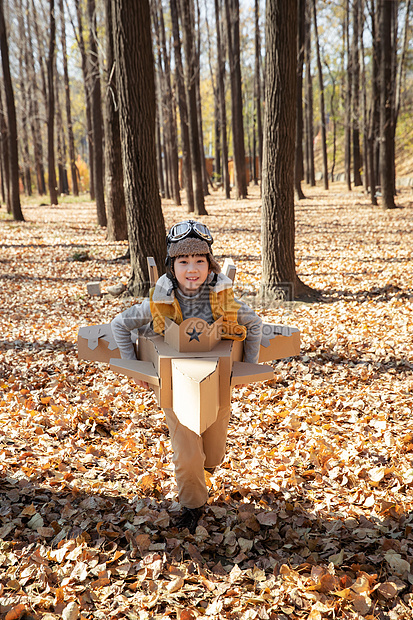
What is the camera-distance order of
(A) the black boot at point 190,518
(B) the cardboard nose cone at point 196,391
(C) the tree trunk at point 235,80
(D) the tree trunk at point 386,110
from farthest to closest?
(C) the tree trunk at point 235,80 → (D) the tree trunk at point 386,110 → (A) the black boot at point 190,518 → (B) the cardboard nose cone at point 196,391

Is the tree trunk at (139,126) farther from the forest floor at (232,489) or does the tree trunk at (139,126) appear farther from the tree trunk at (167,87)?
the tree trunk at (167,87)

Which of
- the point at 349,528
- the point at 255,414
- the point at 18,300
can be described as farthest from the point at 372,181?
the point at 349,528

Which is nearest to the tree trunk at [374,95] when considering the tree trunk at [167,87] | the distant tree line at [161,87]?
the distant tree line at [161,87]

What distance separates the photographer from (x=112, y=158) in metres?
12.0

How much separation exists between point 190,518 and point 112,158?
10638mm

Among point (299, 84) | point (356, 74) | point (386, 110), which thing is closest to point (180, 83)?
point (299, 84)

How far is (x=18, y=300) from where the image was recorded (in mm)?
8477

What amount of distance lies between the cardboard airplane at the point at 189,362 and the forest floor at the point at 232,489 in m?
1.02

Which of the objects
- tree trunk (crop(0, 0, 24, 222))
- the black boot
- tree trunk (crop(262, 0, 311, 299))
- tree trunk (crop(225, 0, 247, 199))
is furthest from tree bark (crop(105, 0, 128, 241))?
tree trunk (crop(225, 0, 247, 199))

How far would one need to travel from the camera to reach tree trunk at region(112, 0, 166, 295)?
702 cm

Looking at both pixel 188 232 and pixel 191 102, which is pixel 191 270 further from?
pixel 191 102

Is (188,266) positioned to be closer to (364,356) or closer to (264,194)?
(364,356)

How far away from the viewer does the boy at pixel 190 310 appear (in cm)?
251

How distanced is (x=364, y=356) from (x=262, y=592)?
3.39m
